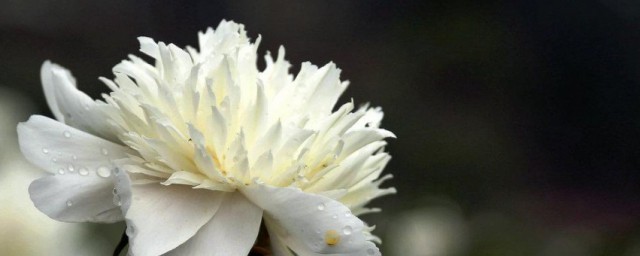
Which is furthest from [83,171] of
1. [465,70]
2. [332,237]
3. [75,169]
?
[465,70]

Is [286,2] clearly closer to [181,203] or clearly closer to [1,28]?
[1,28]

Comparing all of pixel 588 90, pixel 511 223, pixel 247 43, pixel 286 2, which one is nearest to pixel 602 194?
pixel 588 90

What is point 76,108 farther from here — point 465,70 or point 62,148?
A: point 465,70

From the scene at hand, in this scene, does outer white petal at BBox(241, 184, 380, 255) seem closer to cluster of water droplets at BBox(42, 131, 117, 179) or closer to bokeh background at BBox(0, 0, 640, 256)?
cluster of water droplets at BBox(42, 131, 117, 179)

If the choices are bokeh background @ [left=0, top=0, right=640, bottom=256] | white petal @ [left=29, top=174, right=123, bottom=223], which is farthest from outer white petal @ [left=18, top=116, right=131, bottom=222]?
bokeh background @ [left=0, top=0, right=640, bottom=256]

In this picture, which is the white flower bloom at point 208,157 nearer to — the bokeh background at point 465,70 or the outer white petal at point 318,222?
the outer white petal at point 318,222
